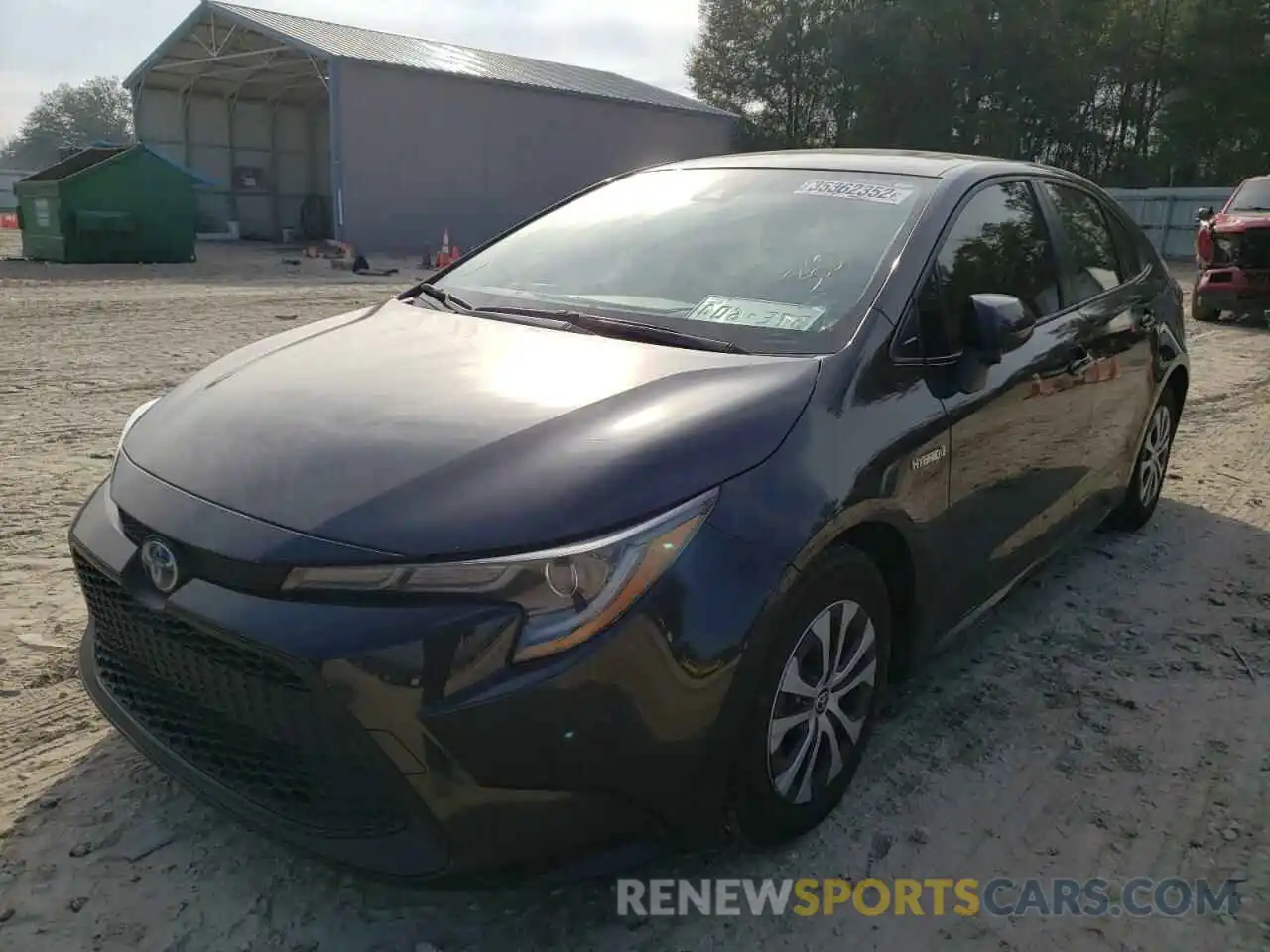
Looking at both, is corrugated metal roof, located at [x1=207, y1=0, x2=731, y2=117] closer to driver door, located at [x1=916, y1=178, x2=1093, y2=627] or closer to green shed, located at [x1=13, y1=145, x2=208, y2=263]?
green shed, located at [x1=13, y1=145, x2=208, y2=263]

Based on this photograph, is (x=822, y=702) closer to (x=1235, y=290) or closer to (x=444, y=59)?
(x=1235, y=290)

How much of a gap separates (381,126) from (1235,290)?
56.1 ft

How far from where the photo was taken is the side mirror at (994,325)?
8.84ft

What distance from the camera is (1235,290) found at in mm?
11461

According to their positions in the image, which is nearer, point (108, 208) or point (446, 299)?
point (446, 299)

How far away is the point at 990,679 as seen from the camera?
11.0 ft

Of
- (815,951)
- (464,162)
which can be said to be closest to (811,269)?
(815,951)

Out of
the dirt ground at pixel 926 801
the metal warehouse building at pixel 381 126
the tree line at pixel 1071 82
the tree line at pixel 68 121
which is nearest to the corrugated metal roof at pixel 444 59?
the metal warehouse building at pixel 381 126

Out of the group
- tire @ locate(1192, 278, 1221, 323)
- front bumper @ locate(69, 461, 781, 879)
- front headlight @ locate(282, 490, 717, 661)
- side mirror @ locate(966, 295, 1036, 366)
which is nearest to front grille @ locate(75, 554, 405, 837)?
front bumper @ locate(69, 461, 781, 879)

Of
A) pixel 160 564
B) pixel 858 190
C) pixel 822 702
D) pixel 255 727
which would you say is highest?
pixel 858 190

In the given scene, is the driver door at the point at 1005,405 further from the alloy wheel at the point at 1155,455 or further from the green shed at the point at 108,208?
Answer: the green shed at the point at 108,208

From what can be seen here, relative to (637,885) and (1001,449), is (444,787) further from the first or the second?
(1001,449)

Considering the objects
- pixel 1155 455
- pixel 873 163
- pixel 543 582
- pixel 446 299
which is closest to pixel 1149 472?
pixel 1155 455

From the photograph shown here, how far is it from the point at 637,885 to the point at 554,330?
A: 4.74 ft
